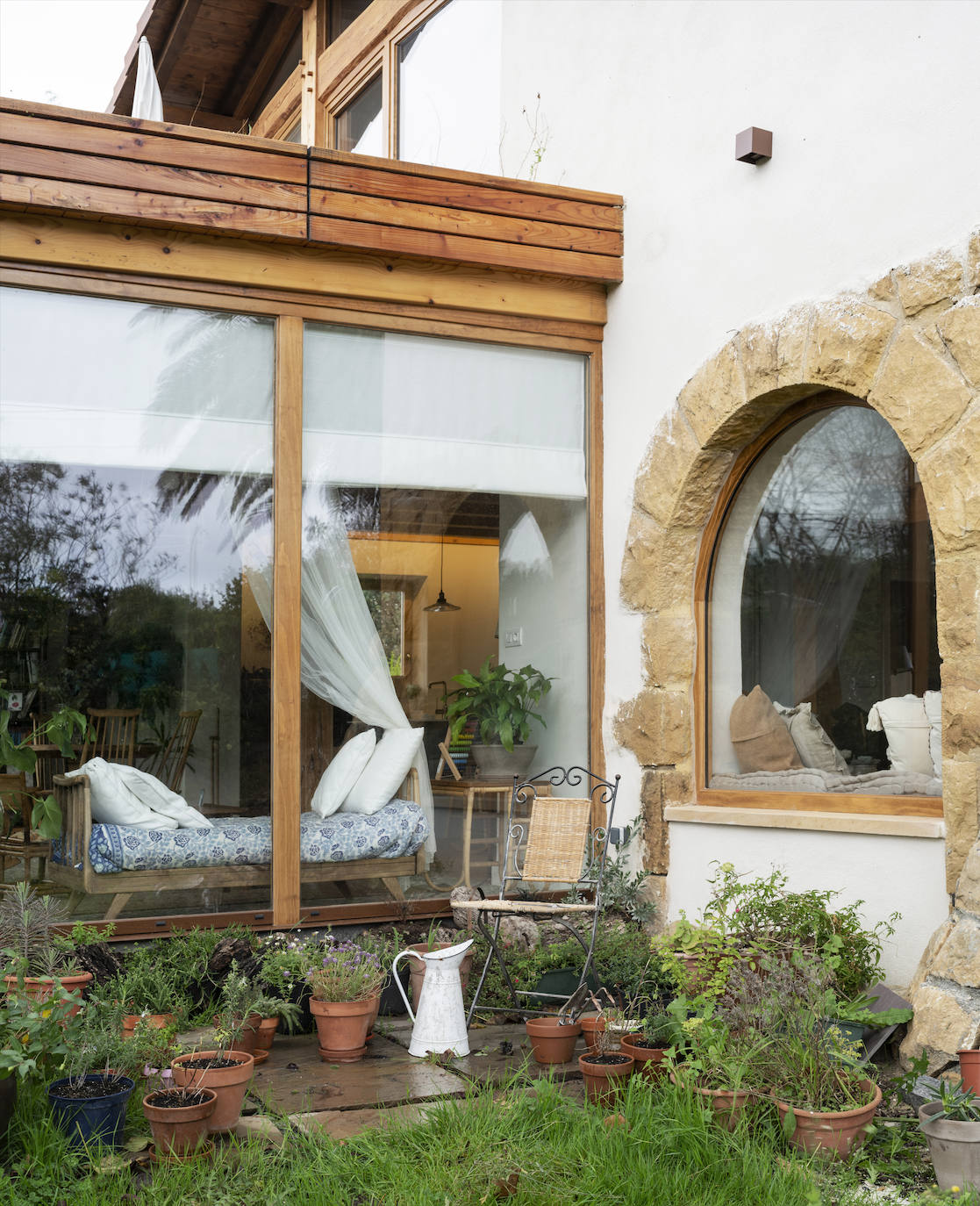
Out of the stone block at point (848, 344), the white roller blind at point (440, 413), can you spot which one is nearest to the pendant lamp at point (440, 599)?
the white roller blind at point (440, 413)

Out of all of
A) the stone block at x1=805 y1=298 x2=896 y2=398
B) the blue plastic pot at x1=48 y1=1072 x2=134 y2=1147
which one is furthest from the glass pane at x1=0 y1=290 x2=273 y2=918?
the stone block at x1=805 y1=298 x2=896 y2=398

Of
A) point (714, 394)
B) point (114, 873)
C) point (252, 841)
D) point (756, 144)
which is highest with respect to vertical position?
point (756, 144)

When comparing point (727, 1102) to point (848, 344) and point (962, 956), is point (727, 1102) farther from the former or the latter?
point (848, 344)

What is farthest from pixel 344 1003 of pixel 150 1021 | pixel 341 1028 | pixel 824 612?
pixel 824 612

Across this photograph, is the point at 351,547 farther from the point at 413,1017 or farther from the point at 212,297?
the point at 413,1017

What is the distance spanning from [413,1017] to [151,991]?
0.96 m

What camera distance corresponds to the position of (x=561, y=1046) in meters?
4.02

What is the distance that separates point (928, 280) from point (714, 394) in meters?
1.14

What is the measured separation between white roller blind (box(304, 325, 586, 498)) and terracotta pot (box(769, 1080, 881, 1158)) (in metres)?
3.23

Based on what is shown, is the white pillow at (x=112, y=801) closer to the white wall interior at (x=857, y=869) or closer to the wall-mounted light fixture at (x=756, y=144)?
the white wall interior at (x=857, y=869)

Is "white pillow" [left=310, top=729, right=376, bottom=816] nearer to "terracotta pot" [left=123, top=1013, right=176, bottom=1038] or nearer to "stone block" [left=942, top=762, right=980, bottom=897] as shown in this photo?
"terracotta pot" [left=123, top=1013, right=176, bottom=1038]

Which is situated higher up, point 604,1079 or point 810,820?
point 810,820

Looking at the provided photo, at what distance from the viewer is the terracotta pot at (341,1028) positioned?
411cm

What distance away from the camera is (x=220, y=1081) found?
329cm
